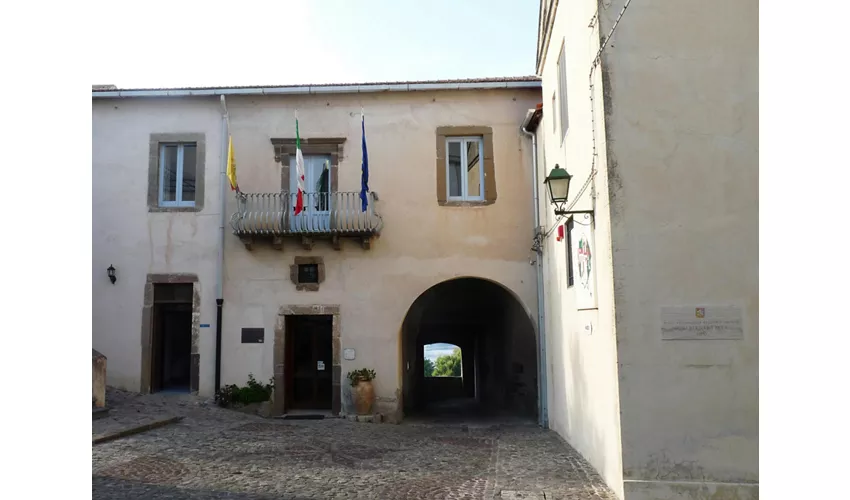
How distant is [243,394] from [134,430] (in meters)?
2.81

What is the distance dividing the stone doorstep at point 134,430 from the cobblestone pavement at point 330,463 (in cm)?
14

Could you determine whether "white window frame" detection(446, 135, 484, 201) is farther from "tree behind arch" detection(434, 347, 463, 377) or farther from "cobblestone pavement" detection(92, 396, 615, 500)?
"tree behind arch" detection(434, 347, 463, 377)

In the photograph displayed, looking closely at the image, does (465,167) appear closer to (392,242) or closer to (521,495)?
(392,242)

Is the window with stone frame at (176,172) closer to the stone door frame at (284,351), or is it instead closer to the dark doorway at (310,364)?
the stone door frame at (284,351)

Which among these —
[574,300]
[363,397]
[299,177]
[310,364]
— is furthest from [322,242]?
[574,300]

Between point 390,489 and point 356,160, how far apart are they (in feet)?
23.7

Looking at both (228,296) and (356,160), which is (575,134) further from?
(228,296)

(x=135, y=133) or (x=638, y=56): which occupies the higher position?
(x=135, y=133)

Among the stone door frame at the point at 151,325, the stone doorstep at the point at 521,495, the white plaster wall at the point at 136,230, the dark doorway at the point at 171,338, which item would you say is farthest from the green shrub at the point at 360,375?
the stone doorstep at the point at 521,495

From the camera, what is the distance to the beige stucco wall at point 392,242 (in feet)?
40.7

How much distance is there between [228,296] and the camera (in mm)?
12609
